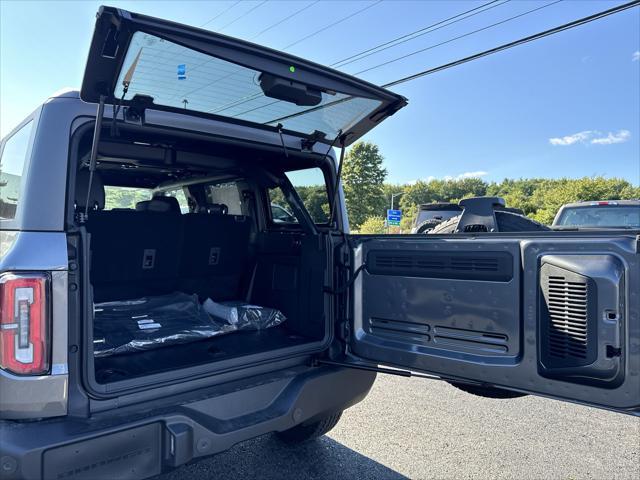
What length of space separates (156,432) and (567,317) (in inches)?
73.3

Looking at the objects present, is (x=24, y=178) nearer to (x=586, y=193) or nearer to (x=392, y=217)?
(x=392, y=217)

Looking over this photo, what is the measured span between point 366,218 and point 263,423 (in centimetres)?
3126

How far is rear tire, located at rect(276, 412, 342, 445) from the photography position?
121 inches

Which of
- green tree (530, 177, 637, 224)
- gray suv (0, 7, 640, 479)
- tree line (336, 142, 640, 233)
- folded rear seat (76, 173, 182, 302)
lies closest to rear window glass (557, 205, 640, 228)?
gray suv (0, 7, 640, 479)

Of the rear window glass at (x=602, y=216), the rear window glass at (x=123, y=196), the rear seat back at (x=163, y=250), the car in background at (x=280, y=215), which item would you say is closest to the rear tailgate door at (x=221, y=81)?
the car in background at (x=280, y=215)

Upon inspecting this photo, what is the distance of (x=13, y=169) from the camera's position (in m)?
2.30

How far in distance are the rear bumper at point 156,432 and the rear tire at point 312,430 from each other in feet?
1.91

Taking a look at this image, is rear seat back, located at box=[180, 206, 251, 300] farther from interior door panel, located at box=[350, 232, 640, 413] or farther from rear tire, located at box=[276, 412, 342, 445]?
interior door panel, located at box=[350, 232, 640, 413]

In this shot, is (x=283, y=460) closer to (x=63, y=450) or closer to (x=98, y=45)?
(x=63, y=450)

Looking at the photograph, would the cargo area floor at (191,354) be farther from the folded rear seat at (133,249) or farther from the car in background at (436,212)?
the car in background at (436,212)

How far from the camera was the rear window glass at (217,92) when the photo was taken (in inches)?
77.4

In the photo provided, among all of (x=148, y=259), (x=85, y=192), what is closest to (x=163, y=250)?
(x=148, y=259)

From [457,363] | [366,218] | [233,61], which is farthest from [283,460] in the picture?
[366,218]

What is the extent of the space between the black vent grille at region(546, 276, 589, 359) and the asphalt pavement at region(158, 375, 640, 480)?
1.42 m
